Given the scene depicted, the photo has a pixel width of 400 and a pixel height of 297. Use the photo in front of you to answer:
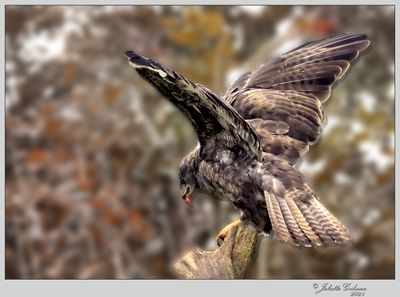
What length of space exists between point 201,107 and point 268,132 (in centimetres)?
74

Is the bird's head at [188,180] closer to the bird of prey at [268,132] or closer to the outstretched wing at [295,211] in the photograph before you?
the bird of prey at [268,132]

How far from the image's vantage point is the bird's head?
5.54 meters

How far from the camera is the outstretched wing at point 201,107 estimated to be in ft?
14.7

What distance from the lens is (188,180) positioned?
5.56 meters

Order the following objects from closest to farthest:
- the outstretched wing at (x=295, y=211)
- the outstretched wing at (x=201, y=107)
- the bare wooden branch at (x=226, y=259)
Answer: the outstretched wing at (x=201, y=107), the outstretched wing at (x=295, y=211), the bare wooden branch at (x=226, y=259)

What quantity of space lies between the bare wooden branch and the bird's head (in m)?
0.38

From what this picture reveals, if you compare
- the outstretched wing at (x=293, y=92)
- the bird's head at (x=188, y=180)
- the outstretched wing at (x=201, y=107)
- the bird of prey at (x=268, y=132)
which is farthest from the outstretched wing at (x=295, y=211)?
the bird's head at (x=188, y=180)

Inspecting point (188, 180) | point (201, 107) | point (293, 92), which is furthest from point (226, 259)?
point (293, 92)

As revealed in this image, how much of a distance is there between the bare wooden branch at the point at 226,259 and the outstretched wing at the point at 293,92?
509 mm

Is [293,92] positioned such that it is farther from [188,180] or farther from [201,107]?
[201,107]

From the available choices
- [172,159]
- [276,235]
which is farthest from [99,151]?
[276,235]

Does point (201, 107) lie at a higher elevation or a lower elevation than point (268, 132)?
higher

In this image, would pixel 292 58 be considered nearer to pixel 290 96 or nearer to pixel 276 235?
pixel 290 96

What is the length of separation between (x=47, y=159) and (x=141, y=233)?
1.74 m
